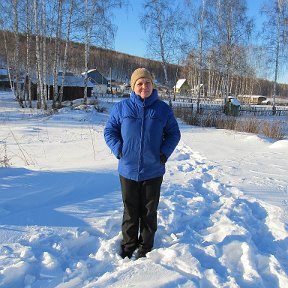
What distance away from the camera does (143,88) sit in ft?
9.07

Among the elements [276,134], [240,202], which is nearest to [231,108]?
[276,134]

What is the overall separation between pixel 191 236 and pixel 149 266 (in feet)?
2.45

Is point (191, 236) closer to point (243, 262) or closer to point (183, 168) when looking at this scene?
point (243, 262)

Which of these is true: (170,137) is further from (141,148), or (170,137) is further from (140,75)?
(140,75)

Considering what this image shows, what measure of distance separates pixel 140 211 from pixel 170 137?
77cm

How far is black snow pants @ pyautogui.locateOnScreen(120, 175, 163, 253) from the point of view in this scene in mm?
2881

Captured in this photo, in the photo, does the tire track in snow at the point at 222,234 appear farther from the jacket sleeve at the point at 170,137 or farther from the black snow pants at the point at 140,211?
the jacket sleeve at the point at 170,137

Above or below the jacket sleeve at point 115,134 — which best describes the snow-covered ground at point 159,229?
below

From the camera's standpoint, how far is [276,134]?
1193cm

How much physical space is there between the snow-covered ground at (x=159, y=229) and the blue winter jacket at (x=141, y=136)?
0.75 metres

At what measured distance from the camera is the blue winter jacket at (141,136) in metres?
2.76

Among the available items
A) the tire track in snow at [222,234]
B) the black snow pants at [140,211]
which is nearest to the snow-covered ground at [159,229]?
the tire track in snow at [222,234]

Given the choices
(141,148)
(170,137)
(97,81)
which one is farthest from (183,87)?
(141,148)

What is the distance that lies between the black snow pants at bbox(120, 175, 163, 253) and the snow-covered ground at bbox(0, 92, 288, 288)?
0.14 meters
